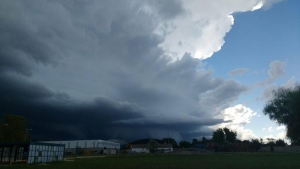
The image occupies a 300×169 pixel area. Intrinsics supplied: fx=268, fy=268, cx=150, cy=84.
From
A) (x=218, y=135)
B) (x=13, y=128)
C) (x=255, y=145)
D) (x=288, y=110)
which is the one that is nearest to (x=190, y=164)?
(x=288, y=110)

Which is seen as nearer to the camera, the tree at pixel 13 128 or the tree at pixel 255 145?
the tree at pixel 13 128

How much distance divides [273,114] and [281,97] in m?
3.89

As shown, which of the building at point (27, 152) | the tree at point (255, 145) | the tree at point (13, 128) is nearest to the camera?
the building at point (27, 152)

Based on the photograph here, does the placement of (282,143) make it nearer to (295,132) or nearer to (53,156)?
(295,132)

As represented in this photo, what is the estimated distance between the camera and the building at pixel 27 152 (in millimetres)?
46406

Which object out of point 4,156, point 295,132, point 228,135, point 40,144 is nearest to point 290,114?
point 295,132

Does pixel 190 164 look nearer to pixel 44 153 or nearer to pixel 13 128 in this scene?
pixel 44 153

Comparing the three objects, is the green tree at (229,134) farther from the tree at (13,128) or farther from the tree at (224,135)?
the tree at (13,128)

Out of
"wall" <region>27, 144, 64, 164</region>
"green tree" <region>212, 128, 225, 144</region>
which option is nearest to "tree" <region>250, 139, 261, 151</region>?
"green tree" <region>212, 128, 225, 144</region>

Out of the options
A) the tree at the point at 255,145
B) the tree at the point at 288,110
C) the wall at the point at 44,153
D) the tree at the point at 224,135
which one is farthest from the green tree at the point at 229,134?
the wall at the point at 44,153

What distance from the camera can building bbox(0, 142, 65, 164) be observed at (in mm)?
46406

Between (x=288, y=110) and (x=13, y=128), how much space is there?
70004 millimetres

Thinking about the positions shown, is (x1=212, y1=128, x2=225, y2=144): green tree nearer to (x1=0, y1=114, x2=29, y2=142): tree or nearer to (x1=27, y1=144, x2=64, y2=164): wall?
(x1=0, y1=114, x2=29, y2=142): tree

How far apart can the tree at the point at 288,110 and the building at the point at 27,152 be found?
148ft
